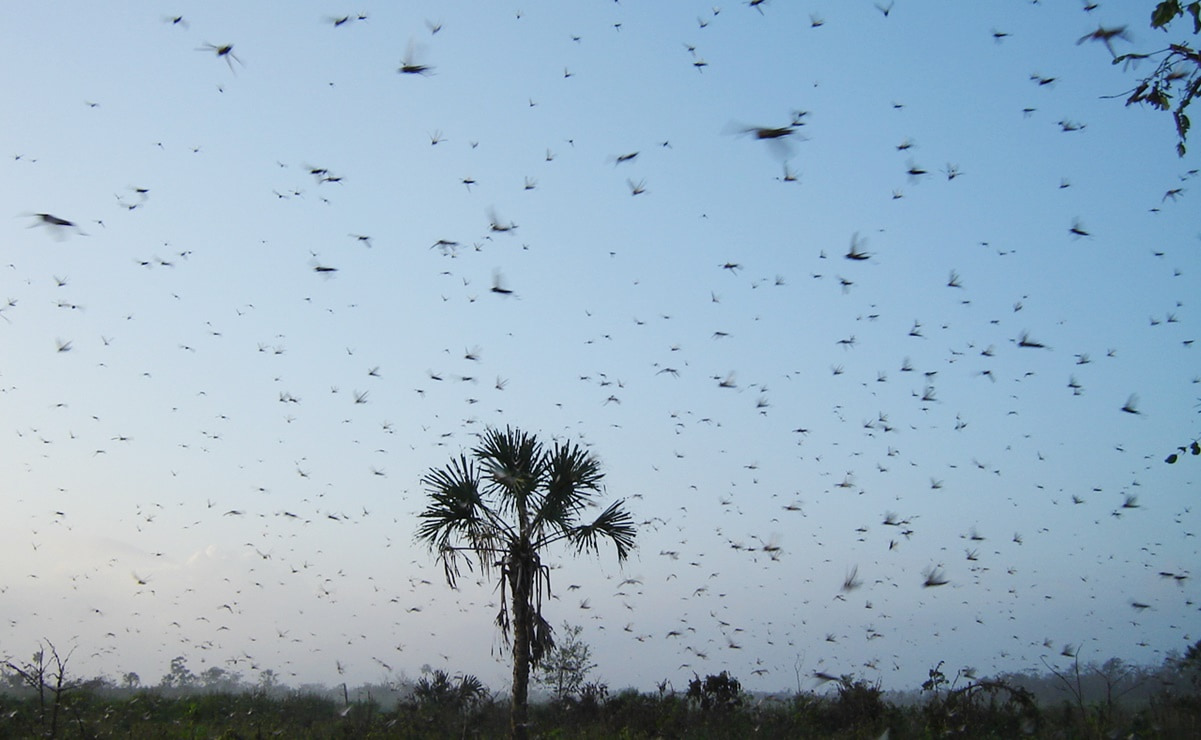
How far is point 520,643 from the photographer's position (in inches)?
715

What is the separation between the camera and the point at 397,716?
24.9 metres

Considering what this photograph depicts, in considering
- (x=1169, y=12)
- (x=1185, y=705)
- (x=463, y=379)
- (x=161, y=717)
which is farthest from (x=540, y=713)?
(x=1169, y=12)

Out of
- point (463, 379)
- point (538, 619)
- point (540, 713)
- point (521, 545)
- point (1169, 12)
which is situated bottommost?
point (540, 713)

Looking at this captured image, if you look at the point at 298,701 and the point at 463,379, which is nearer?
the point at 463,379

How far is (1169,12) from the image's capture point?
6527mm

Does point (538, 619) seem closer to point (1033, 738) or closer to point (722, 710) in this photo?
point (722, 710)

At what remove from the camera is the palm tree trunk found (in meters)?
17.8

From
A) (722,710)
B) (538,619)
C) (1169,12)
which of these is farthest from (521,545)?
(1169,12)

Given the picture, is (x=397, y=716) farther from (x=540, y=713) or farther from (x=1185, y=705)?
(x=1185, y=705)

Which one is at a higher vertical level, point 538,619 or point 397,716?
point 538,619

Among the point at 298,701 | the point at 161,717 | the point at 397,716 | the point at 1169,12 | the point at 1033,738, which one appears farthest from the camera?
the point at 298,701

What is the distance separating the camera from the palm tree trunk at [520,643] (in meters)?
17.8

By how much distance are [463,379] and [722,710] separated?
12044mm

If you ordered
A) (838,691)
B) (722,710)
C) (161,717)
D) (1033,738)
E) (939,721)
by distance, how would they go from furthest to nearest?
1. (161,717)
2. (722,710)
3. (838,691)
4. (939,721)
5. (1033,738)
